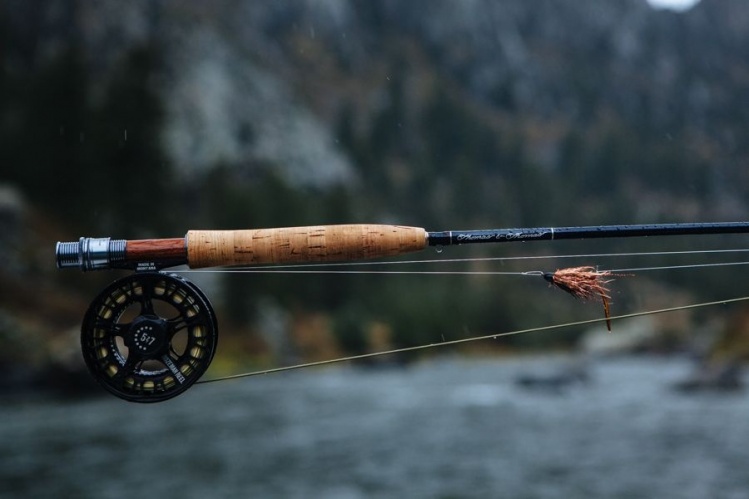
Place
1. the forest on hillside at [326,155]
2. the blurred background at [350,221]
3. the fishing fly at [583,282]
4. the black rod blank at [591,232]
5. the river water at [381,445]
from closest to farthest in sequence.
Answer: the black rod blank at [591,232] < the fishing fly at [583,282] < the river water at [381,445] < the blurred background at [350,221] < the forest on hillside at [326,155]

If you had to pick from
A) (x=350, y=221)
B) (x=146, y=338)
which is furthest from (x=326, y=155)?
(x=146, y=338)

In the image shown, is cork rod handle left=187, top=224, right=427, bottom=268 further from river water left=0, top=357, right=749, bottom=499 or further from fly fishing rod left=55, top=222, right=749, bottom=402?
river water left=0, top=357, right=749, bottom=499

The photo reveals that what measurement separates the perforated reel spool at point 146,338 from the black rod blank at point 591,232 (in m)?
1.35

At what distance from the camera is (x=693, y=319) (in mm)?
106250

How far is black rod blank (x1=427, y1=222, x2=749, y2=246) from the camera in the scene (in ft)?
14.7

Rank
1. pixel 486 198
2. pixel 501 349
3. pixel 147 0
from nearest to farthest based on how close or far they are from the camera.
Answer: pixel 501 349 → pixel 147 0 → pixel 486 198

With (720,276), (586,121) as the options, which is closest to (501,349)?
(720,276)

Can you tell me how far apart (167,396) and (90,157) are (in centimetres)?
6437

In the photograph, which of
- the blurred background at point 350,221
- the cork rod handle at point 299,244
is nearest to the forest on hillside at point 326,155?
the blurred background at point 350,221

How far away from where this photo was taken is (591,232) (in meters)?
4.47

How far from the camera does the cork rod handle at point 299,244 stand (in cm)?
468

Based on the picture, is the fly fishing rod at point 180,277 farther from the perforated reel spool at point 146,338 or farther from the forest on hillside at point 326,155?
the forest on hillside at point 326,155

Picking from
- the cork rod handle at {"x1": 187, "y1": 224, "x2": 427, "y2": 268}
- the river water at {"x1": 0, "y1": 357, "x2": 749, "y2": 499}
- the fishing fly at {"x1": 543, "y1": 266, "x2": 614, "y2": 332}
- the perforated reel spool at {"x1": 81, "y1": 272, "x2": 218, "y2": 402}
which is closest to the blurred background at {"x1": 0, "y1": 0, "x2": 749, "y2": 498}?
the river water at {"x1": 0, "y1": 357, "x2": 749, "y2": 499}

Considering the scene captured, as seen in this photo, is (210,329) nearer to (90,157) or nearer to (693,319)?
(90,157)
